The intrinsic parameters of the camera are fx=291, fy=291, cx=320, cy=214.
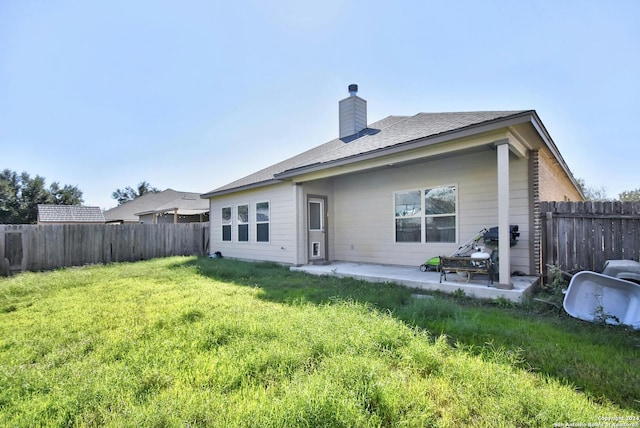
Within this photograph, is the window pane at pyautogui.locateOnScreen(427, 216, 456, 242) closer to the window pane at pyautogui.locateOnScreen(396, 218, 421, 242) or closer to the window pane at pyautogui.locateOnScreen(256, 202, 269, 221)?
the window pane at pyautogui.locateOnScreen(396, 218, 421, 242)

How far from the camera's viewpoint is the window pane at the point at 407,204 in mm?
7238

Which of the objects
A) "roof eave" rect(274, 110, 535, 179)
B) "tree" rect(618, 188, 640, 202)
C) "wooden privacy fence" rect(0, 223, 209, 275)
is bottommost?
"wooden privacy fence" rect(0, 223, 209, 275)

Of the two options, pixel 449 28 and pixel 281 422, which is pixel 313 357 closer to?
pixel 281 422

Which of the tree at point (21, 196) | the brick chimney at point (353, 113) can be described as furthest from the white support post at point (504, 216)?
the tree at point (21, 196)

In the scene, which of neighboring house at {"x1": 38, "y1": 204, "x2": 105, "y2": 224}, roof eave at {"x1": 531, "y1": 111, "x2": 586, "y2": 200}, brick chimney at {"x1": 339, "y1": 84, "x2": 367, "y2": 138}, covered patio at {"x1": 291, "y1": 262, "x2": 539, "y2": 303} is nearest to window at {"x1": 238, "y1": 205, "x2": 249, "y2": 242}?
covered patio at {"x1": 291, "y1": 262, "x2": 539, "y2": 303}

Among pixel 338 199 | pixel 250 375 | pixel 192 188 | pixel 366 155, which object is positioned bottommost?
pixel 250 375

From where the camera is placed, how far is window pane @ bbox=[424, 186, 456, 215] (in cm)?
667

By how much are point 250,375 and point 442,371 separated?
157 centimetres

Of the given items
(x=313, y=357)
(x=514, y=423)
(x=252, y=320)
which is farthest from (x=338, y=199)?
(x=514, y=423)

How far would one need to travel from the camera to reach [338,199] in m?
9.09

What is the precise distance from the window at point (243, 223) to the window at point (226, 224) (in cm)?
82

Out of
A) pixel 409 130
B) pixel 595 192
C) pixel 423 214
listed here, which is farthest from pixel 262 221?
pixel 595 192

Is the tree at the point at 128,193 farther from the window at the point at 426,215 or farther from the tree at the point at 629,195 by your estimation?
the tree at the point at 629,195

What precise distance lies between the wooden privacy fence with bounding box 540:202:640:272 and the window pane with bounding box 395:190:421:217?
2477 millimetres
